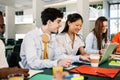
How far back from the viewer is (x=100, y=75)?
1311mm

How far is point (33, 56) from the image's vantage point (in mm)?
1677

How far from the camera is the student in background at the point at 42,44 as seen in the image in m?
1.67

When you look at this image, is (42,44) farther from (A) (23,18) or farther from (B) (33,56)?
(A) (23,18)

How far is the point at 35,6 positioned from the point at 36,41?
198 inches

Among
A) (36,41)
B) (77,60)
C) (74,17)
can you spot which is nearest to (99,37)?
(74,17)

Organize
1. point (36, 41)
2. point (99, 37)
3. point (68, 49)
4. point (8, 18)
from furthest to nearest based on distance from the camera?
point (8, 18) < point (99, 37) < point (68, 49) < point (36, 41)

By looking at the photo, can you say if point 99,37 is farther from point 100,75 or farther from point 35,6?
point 35,6

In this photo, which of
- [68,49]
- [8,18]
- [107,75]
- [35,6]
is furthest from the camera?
[8,18]

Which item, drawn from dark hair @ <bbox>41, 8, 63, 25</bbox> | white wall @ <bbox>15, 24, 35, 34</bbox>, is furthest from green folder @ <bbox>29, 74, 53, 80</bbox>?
white wall @ <bbox>15, 24, 35, 34</bbox>

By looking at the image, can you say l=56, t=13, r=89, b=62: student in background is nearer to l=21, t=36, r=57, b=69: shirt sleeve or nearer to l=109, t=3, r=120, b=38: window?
l=21, t=36, r=57, b=69: shirt sleeve

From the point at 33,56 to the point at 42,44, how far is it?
0.21 metres

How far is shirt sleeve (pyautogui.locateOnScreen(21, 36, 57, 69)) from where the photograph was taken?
1.58 m

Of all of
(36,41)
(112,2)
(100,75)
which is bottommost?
(100,75)

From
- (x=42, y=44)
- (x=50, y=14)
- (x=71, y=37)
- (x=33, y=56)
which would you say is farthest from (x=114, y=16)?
(x=33, y=56)
